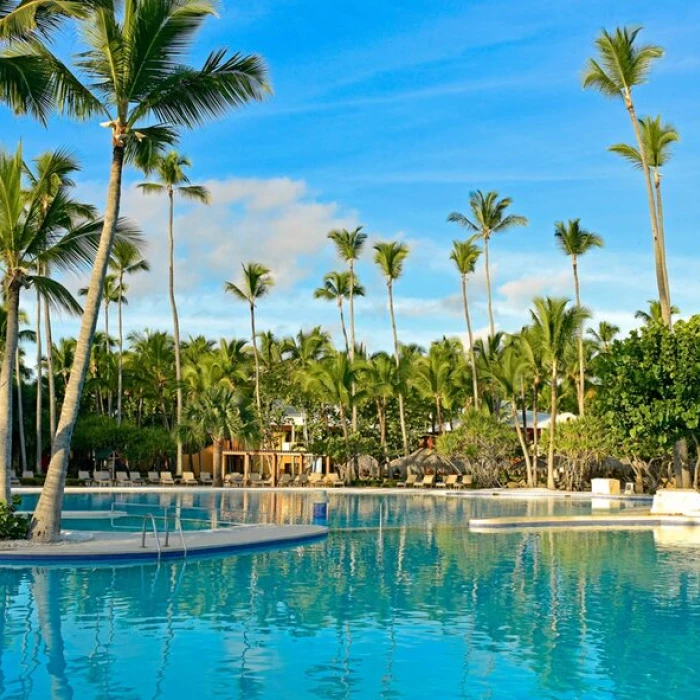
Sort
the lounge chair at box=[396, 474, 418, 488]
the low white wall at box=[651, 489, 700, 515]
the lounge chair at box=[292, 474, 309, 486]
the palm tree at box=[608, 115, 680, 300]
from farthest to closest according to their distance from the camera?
the lounge chair at box=[292, 474, 309, 486] < the lounge chair at box=[396, 474, 418, 488] < the palm tree at box=[608, 115, 680, 300] < the low white wall at box=[651, 489, 700, 515]

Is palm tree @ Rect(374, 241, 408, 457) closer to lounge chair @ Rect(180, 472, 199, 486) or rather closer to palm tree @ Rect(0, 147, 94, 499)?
lounge chair @ Rect(180, 472, 199, 486)

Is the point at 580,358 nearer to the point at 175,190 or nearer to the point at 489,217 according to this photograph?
the point at 489,217

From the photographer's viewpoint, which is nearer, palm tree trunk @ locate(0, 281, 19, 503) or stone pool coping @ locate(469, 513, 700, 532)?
palm tree trunk @ locate(0, 281, 19, 503)

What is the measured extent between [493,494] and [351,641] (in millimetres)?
25675

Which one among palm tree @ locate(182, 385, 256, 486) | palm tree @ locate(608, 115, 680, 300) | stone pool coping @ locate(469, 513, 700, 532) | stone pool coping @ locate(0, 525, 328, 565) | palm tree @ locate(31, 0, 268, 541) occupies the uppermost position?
palm tree @ locate(608, 115, 680, 300)

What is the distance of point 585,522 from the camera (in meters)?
20.1

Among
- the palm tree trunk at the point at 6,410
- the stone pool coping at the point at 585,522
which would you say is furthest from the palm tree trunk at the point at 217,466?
the palm tree trunk at the point at 6,410

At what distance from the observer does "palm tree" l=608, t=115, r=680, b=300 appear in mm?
26297

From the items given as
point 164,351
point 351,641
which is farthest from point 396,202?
point 164,351

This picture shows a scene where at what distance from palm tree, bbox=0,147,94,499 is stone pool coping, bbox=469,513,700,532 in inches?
390

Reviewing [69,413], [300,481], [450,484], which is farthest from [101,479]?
[69,413]

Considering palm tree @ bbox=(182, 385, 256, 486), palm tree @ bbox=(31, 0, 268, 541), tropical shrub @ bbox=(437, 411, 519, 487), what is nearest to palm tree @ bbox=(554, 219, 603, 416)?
tropical shrub @ bbox=(437, 411, 519, 487)

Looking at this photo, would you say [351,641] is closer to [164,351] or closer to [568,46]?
[568,46]

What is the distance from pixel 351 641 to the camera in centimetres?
845
